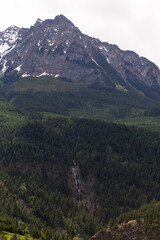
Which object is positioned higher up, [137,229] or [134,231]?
[137,229]

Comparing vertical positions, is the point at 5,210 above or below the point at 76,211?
above

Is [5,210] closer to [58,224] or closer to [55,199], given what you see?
[58,224]

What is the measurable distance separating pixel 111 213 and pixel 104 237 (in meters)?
79.8

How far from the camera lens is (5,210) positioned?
153 metres

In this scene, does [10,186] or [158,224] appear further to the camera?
[10,186]

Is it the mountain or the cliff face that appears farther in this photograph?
the mountain

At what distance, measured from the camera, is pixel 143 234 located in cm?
10912

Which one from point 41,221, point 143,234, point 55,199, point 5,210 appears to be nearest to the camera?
point 143,234

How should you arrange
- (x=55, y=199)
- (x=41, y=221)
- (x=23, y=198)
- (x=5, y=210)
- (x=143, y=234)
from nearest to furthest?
(x=143, y=234)
(x=5, y=210)
(x=41, y=221)
(x=23, y=198)
(x=55, y=199)

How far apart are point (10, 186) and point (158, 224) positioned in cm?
10850

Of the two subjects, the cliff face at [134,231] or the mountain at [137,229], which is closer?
the cliff face at [134,231]

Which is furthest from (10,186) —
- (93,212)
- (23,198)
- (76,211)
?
(93,212)

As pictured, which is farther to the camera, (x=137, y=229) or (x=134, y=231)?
(x=137, y=229)

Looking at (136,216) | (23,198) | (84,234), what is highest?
(136,216)
